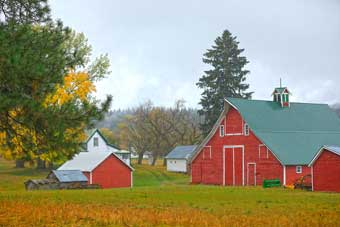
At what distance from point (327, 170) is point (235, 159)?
13589 millimetres

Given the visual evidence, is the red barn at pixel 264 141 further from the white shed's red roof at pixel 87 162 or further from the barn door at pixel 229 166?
the white shed's red roof at pixel 87 162

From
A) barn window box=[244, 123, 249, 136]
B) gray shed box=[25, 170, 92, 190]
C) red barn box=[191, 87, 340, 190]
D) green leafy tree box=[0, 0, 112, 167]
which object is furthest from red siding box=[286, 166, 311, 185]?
green leafy tree box=[0, 0, 112, 167]

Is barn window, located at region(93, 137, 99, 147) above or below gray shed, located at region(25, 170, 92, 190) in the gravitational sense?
above

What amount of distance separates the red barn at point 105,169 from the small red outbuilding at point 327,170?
22002 millimetres

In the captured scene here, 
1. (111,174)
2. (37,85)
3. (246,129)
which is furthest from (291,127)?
(37,85)

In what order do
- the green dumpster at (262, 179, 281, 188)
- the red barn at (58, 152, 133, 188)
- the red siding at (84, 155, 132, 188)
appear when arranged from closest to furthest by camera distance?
the green dumpster at (262, 179, 281, 188)
the red barn at (58, 152, 133, 188)
the red siding at (84, 155, 132, 188)

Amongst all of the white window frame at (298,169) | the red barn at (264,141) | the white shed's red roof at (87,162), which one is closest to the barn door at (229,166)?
the red barn at (264,141)

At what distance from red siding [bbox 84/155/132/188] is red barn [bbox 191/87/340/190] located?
7.05 m

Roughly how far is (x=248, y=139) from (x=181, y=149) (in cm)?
3926

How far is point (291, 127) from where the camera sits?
5272 centimetres

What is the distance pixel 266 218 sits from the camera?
15.8 m

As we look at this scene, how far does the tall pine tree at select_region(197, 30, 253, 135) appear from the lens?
232 ft

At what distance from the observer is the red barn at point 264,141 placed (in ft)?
157

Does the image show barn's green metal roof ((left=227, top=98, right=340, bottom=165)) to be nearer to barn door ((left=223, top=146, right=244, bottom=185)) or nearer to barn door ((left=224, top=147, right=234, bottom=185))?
barn door ((left=223, top=146, right=244, bottom=185))
